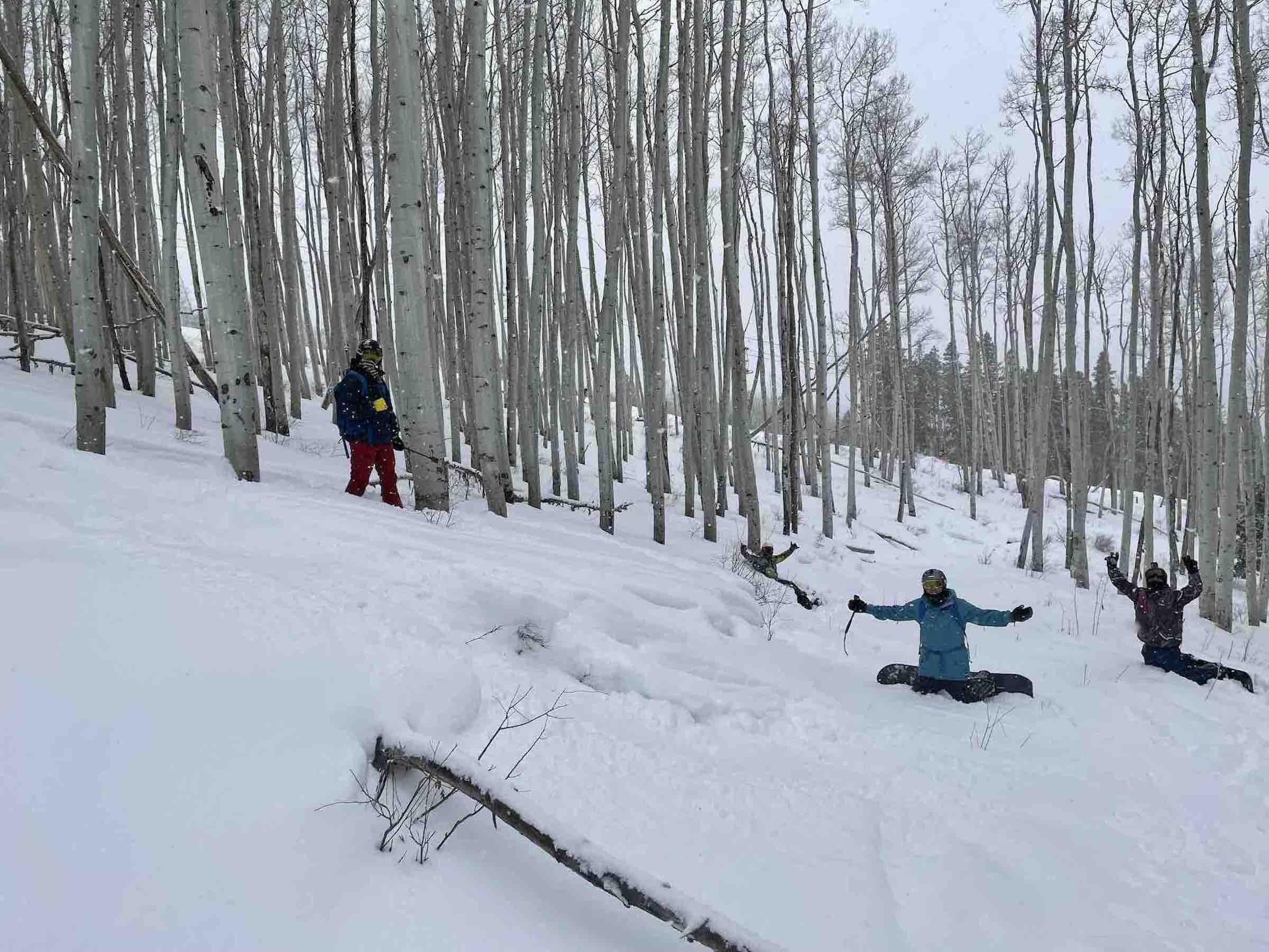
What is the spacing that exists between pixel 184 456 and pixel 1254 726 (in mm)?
7276

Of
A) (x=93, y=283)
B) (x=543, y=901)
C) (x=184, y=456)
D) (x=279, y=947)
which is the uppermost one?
(x=93, y=283)

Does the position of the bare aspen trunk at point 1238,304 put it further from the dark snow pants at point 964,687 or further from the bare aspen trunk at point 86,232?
the bare aspen trunk at point 86,232

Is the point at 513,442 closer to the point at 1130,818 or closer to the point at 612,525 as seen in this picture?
the point at 612,525

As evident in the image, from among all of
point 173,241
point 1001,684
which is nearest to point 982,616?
point 1001,684

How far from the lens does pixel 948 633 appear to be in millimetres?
4383

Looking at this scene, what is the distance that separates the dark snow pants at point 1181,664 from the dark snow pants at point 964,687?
1.84 metres

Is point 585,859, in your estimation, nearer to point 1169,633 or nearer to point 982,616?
point 982,616

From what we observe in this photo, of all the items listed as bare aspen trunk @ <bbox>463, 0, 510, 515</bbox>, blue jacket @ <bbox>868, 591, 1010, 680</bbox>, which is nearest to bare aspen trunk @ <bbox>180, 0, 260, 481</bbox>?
bare aspen trunk @ <bbox>463, 0, 510, 515</bbox>

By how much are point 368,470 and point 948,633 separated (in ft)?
14.4

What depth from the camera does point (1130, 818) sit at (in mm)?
2877

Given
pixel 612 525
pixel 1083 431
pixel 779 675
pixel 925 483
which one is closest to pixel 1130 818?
pixel 779 675

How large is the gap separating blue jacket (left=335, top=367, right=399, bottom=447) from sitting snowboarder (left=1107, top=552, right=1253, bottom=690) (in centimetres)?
605

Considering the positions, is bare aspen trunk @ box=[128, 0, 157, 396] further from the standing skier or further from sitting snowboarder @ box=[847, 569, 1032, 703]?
sitting snowboarder @ box=[847, 569, 1032, 703]

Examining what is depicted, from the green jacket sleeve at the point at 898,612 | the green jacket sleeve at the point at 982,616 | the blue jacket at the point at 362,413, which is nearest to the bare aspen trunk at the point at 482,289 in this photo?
the blue jacket at the point at 362,413
